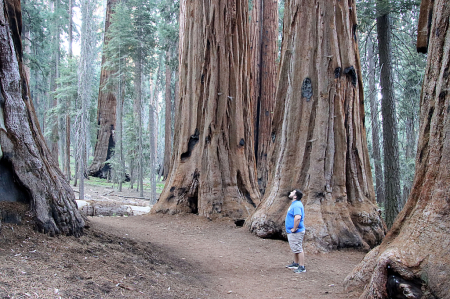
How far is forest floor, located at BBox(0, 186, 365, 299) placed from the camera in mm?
2928

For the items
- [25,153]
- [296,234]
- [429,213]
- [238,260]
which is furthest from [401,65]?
[25,153]

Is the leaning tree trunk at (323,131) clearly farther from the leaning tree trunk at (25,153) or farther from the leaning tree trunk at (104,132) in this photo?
the leaning tree trunk at (104,132)

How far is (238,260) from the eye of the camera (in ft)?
19.3

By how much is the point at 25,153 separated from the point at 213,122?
5820 millimetres

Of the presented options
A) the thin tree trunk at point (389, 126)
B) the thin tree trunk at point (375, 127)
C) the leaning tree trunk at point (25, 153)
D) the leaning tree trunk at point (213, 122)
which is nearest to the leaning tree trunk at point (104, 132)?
the leaning tree trunk at point (213, 122)

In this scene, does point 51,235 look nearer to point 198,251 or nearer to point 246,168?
point 198,251

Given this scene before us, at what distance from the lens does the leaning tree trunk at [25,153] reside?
386 cm

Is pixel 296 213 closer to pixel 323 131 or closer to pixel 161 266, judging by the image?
pixel 161 266

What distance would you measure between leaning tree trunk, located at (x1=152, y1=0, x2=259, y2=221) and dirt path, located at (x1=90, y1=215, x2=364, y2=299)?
0.88 metres

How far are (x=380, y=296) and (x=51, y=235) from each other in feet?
11.4

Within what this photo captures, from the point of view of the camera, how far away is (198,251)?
6.29m

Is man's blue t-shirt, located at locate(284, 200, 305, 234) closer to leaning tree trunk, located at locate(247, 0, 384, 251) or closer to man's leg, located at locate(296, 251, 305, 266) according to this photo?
man's leg, located at locate(296, 251, 305, 266)

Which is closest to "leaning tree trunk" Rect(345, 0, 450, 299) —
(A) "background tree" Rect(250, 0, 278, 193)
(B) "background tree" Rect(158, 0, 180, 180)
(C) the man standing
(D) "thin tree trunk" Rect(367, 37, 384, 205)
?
(C) the man standing

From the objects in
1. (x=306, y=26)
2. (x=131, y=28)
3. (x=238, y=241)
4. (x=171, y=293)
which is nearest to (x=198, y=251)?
(x=238, y=241)
